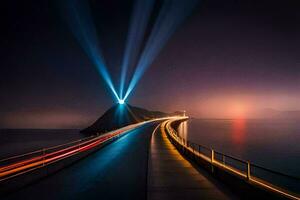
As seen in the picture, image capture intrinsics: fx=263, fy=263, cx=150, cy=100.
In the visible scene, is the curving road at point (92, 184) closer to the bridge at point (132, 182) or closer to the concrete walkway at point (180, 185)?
the bridge at point (132, 182)

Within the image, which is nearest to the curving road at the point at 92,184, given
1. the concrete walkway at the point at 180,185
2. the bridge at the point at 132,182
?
the bridge at the point at 132,182

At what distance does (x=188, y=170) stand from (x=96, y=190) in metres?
5.40

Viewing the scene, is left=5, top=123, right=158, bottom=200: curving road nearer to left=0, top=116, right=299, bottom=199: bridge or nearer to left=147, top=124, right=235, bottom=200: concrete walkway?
left=0, top=116, right=299, bottom=199: bridge

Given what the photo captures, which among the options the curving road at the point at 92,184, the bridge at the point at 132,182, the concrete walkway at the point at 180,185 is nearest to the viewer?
the concrete walkway at the point at 180,185

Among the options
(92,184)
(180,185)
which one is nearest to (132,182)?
(92,184)

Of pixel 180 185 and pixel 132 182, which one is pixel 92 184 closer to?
pixel 132 182

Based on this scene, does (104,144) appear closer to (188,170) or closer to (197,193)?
(188,170)

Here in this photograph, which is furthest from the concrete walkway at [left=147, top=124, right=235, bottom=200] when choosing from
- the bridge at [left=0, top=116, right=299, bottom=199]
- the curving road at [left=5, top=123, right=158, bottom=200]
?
the curving road at [left=5, top=123, right=158, bottom=200]

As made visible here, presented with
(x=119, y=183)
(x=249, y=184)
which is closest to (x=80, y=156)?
(x=119, y=183)

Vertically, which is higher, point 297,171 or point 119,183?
point 119,183

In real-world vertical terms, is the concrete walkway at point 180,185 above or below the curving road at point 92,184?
above

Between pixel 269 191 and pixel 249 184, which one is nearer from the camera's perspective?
pixel 269 191

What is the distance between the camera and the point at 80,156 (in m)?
18.5

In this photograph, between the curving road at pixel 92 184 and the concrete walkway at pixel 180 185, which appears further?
the curving road at pixel 92 184
